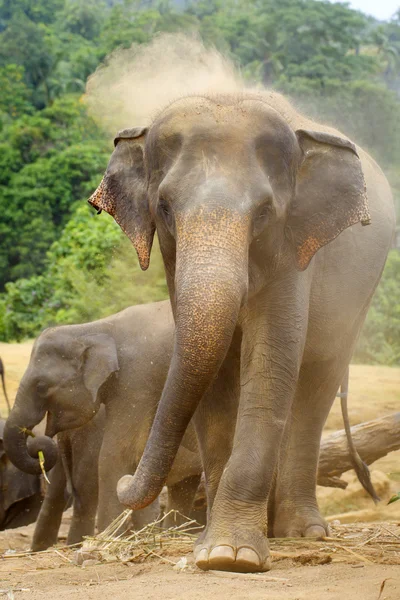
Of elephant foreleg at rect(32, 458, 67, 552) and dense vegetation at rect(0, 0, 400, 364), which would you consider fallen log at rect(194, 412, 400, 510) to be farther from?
dense vegetation at rect(0, 0, 400, 364)

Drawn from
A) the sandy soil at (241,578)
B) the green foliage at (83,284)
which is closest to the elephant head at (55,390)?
the sandy soil at (241,578)

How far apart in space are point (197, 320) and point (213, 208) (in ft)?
1.45

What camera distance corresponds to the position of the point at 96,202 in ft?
15.2

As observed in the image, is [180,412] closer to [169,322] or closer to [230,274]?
[230,274]

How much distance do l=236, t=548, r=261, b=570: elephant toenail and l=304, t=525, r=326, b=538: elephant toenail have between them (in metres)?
1.32

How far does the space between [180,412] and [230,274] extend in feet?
1.71

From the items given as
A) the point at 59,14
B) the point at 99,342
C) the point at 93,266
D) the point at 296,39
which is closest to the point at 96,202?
the point at 99,342

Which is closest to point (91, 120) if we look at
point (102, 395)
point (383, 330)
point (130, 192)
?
point (383, 330)

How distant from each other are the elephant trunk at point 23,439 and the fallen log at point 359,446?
6.37 ft

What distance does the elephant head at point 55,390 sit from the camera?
7047 mm


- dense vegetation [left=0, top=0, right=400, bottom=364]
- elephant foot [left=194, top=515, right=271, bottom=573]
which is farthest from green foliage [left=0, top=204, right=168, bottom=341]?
elephant foot [left=194, top=515, right=271, bottom=573]

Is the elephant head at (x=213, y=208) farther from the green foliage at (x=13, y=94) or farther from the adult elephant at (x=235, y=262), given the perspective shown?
the green foliage at (x=13, y=94)

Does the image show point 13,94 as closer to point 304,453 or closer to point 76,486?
point 76,486

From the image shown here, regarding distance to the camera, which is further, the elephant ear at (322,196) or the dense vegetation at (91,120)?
the dense vegetation at (91,120)
